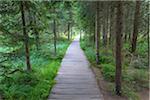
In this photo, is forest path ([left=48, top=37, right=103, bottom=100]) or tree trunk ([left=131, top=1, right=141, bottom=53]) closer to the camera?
forest path ([left=48, top=37, right=103, bottom=100])

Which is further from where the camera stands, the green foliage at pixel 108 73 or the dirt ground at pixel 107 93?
the green foliage at pixel 108 73

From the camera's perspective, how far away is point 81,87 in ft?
30.1

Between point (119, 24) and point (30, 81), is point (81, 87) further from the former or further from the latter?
point (119, 24)

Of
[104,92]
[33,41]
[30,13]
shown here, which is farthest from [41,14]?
[104,92]

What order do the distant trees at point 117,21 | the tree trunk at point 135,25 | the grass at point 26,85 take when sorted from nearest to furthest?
the grass at point 26,85, the distant trees at point 117,21, the tree trunk at point 135,25

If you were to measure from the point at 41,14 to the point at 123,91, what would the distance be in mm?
4947

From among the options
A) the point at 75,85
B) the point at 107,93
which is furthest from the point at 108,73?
the point at 107,93

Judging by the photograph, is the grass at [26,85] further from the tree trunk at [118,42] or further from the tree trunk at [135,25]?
the tree trunk at [135,25]

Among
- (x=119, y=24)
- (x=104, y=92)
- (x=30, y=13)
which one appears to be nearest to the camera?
(x=119, y=24)

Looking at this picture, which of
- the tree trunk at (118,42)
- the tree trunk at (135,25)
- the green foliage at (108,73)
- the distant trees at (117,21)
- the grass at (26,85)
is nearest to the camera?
the grass at (26,85)

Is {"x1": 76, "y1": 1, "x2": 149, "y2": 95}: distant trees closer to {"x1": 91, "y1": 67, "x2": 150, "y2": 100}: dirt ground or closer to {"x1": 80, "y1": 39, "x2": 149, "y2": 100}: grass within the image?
{"x1": 91, "y1": 67, "x2": 150, "y2": 100}: dirt ground

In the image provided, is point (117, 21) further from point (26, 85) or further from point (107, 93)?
point (26, 85)

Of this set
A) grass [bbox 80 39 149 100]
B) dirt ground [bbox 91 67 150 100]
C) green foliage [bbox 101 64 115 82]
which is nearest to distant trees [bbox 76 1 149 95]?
dirt ground [bbox 91 67 150 100]

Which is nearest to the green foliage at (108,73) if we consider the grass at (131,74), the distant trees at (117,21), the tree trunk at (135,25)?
the grass at (131,74)
